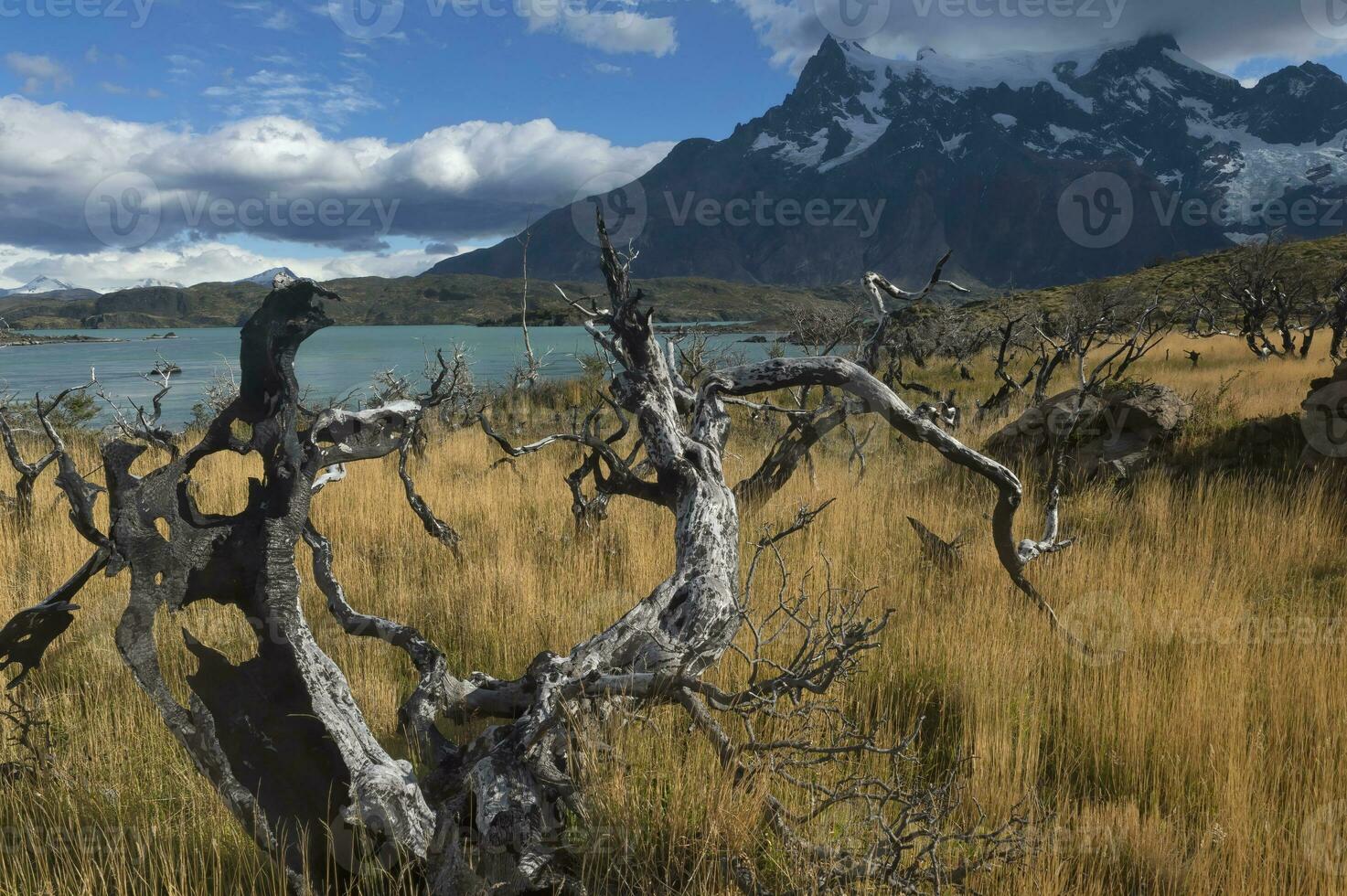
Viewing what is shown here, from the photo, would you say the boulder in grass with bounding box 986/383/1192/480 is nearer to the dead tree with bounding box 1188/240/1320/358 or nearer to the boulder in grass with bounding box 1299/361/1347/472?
the boulder in grass with bounding box 1299/361/1347/472

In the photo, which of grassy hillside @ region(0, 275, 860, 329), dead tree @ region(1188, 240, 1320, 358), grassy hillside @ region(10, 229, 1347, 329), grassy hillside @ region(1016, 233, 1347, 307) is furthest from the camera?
grassy hillside @ region(0, 275, 860, 329)

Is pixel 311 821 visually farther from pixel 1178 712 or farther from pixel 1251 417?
pixel 1251 417

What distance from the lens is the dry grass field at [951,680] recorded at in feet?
6.97

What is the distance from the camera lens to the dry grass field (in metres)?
2.12

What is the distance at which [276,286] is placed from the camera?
1.70 metres

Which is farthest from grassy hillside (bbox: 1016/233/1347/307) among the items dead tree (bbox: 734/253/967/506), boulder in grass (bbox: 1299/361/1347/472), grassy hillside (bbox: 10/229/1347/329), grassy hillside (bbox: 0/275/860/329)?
grassy hillside (bbox: 0/275/860/329)

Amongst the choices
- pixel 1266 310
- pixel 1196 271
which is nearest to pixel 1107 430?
pixel 1266 310

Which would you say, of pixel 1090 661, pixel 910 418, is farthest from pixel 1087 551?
pixel 910 418

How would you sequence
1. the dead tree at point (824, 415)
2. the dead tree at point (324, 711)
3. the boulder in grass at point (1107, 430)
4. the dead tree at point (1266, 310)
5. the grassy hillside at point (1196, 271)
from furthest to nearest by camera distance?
the grassy hillside at point (1196, 271)
the dead tree at point (1266, 310)
the boulder in grass at point (1107, 430)
the dead tree at point (824, 415)
the dead tree at point (324, 711)

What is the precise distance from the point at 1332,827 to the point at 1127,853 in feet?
2.30

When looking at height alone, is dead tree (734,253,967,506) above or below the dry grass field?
above

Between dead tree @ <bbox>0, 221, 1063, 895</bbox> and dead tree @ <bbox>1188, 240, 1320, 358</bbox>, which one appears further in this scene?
dead tree @ <bbox>1188, 240, 1320, 358</bbox>

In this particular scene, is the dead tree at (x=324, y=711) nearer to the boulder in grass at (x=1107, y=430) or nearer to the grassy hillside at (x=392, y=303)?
the boulder in grass at (x=1107, y=430)

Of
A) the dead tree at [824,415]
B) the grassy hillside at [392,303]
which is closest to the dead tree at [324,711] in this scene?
the dead tree at [824,415]
